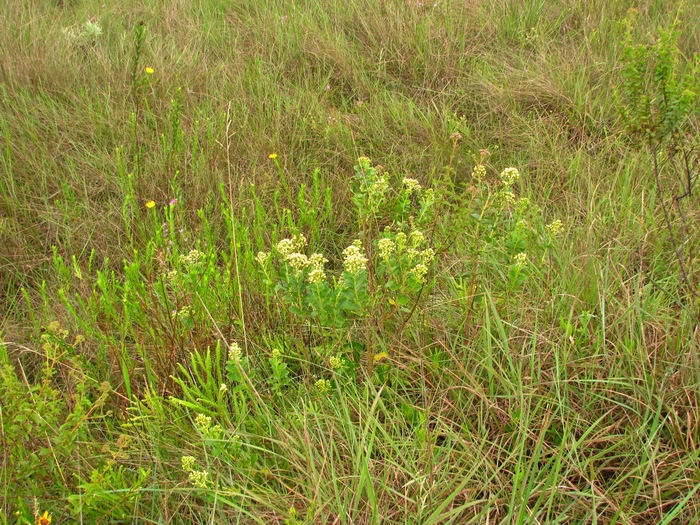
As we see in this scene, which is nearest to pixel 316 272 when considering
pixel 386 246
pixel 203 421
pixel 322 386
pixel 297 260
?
pixel 297 260

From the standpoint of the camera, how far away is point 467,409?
165cm

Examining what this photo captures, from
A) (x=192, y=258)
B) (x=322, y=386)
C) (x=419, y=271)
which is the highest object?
(x=419, y=271)

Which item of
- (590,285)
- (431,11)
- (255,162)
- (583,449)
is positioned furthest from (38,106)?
(583,449)

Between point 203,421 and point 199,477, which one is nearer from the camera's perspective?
point 199,477

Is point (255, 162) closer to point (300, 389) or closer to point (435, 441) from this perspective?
point (300, 389)

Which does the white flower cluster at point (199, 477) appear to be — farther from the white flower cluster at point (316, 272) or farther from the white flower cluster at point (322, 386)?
the white flower cluster at point (316, 272)

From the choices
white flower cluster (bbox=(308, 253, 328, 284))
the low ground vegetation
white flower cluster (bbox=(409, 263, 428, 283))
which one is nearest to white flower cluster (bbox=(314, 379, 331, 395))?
the low ground vegetation

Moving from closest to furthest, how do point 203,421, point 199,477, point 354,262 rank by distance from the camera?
1. point 199,477
2. point 203,421
3. point 354,262

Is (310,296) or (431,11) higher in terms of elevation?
(431,11)

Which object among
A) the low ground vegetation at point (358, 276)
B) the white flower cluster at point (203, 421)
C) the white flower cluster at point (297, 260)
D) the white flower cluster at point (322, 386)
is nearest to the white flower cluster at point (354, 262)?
the low ground vegetation at point (358, 276)

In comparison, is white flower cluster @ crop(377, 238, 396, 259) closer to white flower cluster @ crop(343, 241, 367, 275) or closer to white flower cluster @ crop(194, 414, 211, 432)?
white flower cluster @ crop(343, 241, 367, 275)

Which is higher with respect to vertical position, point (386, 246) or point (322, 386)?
point (386, 246)

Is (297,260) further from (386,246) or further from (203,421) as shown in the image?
(203,421)

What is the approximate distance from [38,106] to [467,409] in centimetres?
285
